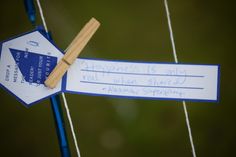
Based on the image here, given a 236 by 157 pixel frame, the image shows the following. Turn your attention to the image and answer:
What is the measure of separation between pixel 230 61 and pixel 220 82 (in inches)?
1.7

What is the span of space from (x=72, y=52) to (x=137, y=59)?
117 millimetres

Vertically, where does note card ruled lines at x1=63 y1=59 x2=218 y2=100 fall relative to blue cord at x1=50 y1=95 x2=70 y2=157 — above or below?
above

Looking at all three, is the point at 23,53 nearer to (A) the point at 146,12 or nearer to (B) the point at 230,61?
(A) the point at 146,12

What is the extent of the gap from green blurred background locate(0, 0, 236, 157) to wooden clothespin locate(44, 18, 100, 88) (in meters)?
0.02

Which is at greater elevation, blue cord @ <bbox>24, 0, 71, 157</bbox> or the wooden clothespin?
the wooden clothespin

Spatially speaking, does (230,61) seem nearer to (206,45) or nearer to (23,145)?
(206,45)

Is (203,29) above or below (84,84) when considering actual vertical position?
above

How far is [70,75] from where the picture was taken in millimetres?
425

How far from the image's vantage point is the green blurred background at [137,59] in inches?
17.9

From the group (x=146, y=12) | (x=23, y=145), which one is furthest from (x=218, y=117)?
(x=23, y=145)

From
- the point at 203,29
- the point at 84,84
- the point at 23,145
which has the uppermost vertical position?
the point at 203,29

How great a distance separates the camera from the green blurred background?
1.49ft

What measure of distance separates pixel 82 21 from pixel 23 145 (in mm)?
245

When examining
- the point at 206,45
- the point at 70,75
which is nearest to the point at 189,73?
the point at 206,45
